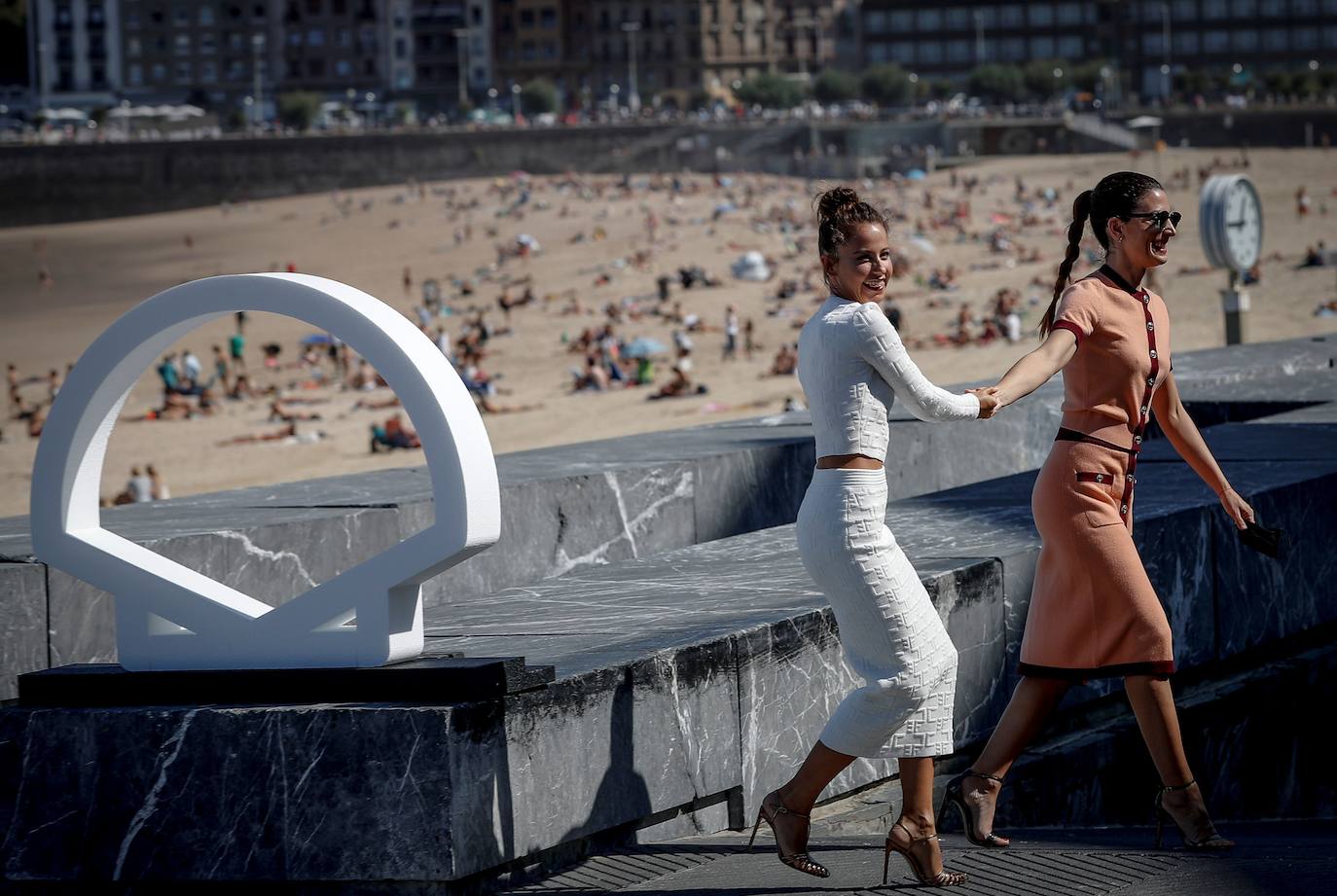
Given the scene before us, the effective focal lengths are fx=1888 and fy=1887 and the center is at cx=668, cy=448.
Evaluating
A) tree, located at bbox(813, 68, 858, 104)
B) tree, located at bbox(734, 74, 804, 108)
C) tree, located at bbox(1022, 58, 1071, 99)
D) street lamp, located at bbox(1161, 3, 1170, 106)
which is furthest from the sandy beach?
street lamp, located at bbox(1161, 3, 1170, 106)

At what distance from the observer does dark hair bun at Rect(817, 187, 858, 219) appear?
3914mm

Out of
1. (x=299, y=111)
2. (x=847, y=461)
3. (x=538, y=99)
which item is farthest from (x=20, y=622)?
(x=538, y=99)

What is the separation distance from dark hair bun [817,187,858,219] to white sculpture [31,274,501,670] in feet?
2.76

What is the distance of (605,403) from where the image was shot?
2498 centimetres

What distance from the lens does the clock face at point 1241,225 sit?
14477 mm

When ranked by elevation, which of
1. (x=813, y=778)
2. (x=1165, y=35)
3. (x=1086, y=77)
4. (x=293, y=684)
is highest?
(x=1165, y=35)

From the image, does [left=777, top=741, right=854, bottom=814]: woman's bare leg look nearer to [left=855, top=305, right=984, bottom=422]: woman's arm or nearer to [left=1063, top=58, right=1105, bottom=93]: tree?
[left=855, top=305, right=984, bottom=422]: woman's arm

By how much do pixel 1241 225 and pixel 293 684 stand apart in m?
12.1

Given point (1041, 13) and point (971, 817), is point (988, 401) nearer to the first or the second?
point (971, 817)

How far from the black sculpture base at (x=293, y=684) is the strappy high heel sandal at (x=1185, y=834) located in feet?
4.50

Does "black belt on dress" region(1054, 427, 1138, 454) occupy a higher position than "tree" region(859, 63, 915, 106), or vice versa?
"tree" region(859, 63, 915, 106)

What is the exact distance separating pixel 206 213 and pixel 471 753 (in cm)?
7796

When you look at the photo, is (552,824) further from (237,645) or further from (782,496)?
(782,496)

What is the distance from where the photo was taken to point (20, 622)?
5539mm
